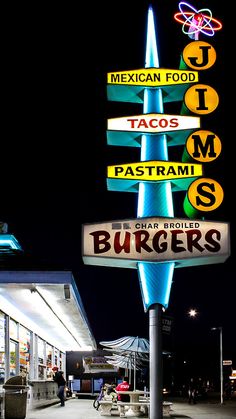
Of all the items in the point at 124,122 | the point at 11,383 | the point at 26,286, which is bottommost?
the point at 11,383

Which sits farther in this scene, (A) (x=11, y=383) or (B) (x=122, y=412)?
(B) (x=122, y=412)

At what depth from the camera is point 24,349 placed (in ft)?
94.3

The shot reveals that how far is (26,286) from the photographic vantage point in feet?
62.5

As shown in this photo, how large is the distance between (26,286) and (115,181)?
726cm

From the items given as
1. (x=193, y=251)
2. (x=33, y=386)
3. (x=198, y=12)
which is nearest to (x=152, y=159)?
(x=193, y=251)

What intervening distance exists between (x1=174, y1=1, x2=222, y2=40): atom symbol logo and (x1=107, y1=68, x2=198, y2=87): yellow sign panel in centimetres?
308

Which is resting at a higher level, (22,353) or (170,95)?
(170,95)

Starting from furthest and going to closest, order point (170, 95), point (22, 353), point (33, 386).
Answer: point (22, 353) → point (33, 386) → point (170, 95)

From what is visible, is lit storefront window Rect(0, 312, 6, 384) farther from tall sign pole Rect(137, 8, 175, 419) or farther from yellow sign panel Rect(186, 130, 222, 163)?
yellow sign panel Rect(186, 130, 222, 163)

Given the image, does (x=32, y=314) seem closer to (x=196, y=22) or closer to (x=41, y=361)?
(x=41, y=361)

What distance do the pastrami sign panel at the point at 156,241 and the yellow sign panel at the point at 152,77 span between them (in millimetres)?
4916

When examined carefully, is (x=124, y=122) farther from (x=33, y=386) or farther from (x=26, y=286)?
(x=33, y=386)

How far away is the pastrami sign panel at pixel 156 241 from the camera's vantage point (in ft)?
34.5

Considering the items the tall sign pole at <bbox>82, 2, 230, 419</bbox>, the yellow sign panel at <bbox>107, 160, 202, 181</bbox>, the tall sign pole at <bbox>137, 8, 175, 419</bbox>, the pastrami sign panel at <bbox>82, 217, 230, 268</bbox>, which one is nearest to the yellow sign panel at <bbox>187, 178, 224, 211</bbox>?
the tall sign pole at <bbox>82, 2, 230, 419</bbox>
